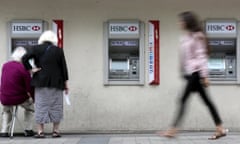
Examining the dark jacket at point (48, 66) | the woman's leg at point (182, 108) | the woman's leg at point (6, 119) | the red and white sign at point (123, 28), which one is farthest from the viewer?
the red and white sign at point (123, 28)

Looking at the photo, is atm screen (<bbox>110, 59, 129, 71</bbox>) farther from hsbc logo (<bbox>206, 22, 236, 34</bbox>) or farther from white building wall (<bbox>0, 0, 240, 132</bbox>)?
hsbc logo (<bbox>206, 22, 236, 34</bbox>)

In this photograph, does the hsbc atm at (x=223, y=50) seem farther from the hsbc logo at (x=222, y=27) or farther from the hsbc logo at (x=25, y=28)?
the hsbc logo at (x=25, y=28)

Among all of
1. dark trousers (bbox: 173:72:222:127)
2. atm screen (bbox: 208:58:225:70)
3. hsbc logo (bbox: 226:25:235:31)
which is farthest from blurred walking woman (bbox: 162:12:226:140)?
atm screen (bbox: 208:58:225:70)

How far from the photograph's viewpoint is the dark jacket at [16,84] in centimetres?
1065

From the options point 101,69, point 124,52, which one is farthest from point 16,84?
point 124,52

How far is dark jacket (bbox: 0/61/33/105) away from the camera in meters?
10.6

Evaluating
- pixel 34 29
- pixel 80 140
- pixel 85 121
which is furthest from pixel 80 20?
pixel 80 140

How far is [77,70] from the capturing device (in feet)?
39.7

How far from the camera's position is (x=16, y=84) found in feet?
35.0

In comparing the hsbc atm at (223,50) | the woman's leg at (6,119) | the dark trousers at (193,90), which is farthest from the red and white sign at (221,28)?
the dark trousers at (193,90)

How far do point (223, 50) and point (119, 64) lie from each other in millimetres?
2451

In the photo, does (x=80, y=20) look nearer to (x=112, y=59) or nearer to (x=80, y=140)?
(x=112, y=59)

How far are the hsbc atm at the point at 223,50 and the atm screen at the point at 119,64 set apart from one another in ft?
6.47

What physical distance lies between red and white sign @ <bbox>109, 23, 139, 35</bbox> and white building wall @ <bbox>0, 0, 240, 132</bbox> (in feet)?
0.65
